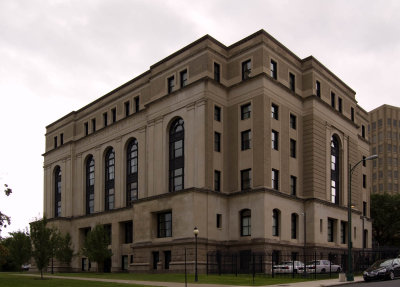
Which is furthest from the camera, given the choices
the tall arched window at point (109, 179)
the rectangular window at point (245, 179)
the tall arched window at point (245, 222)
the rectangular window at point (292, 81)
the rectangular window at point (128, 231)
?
the tall arched window at point (109, 179)

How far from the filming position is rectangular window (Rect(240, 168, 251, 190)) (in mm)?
54281

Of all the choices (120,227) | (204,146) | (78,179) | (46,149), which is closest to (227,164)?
(204,146)

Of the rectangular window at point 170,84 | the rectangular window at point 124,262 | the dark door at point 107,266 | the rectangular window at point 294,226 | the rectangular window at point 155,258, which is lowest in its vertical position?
the dark door at point 107,266

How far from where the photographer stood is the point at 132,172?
6725 centimetres

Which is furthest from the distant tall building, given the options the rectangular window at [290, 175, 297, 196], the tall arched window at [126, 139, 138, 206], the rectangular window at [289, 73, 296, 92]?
the tall arched window at [126, 139, 138, 206]

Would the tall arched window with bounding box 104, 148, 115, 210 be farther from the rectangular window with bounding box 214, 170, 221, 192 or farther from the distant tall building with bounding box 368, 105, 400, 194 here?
the distant tall building with bounding box 368, 105, 400, 194

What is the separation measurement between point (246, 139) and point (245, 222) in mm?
8686

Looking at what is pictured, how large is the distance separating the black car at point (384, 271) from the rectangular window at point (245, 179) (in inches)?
742

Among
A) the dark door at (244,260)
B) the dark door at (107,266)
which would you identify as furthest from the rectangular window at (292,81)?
the dark door at (107,266)

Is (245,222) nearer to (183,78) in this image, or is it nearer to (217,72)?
(217,72)

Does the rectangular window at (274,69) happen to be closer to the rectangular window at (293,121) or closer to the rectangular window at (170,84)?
the rectangular window at (293,121)

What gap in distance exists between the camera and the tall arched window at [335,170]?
62.3 m

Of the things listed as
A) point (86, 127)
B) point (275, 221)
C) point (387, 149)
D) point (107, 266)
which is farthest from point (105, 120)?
point (387, 149)

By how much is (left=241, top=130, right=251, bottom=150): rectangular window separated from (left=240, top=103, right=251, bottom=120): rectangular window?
1.65m
